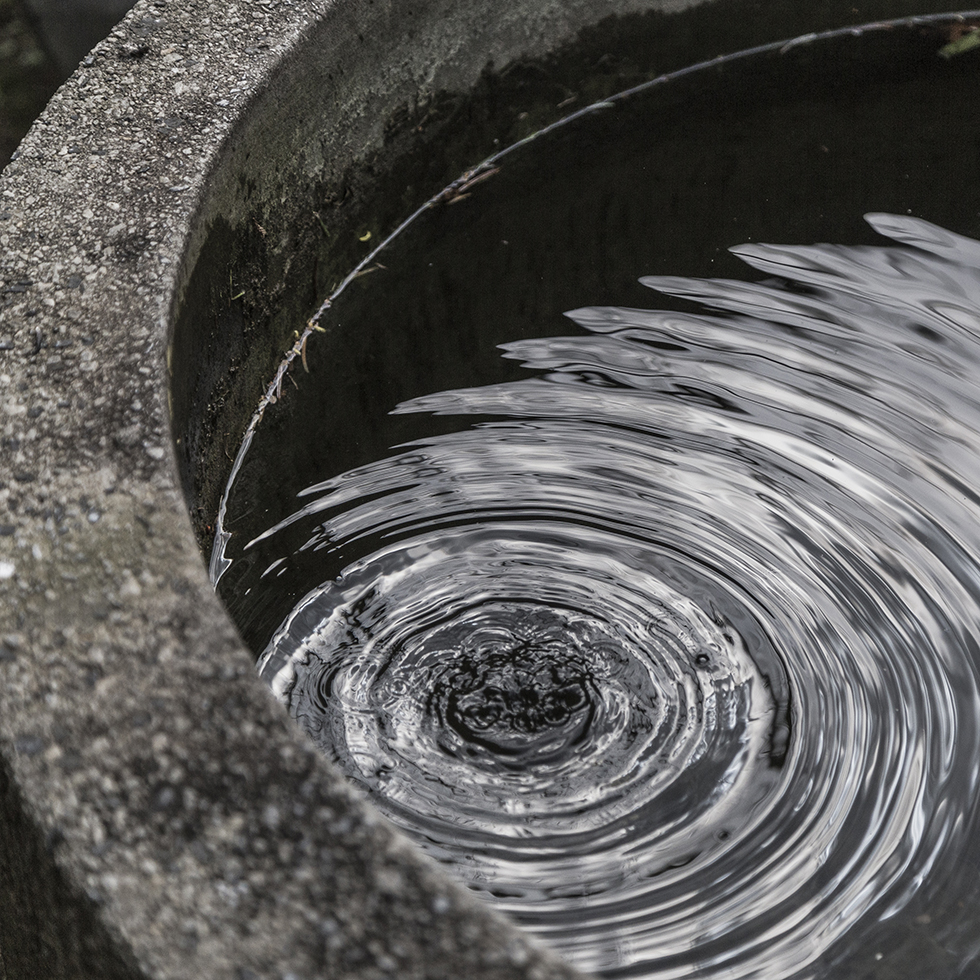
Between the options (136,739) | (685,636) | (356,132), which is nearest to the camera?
(136,739)

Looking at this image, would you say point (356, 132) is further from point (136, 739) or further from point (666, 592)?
point (136, 739)

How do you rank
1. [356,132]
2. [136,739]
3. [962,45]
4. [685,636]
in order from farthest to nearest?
[962,45]
[356,132]
[685,636]
[136,739]

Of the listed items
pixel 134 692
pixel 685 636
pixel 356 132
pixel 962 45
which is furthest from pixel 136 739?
pixel 962 45

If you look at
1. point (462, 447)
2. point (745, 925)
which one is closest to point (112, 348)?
point (462, 447)

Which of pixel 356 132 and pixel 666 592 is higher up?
pixel 356 132

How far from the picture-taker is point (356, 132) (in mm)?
2533

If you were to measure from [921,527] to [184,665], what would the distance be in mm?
1388

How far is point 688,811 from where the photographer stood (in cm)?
165

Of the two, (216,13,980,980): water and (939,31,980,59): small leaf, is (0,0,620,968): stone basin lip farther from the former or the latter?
(939,31,980,59): small leaf

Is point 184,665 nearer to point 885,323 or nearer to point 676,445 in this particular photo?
point 676,445

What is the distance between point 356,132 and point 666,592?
1308 millimetres

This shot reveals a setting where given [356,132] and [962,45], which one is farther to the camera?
[962,45]

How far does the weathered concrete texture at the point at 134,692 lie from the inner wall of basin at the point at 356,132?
5.6 inches

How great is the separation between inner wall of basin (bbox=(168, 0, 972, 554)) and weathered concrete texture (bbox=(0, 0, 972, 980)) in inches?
5.6
